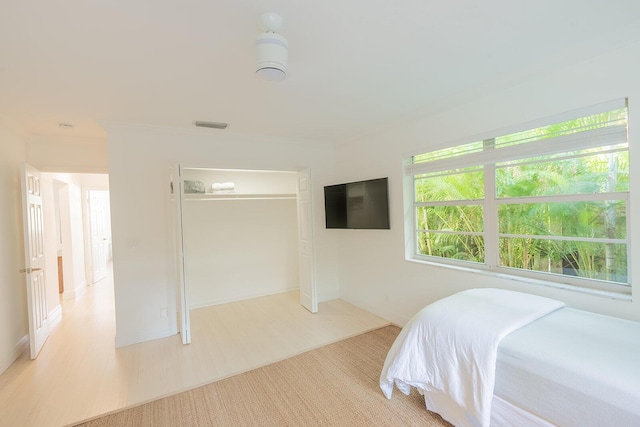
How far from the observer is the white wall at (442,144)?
1.84m

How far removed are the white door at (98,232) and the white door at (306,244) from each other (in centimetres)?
493

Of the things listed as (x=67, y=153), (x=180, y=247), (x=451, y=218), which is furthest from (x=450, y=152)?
(x=67, y=153)

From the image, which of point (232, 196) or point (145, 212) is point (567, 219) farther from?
point (145, 212)

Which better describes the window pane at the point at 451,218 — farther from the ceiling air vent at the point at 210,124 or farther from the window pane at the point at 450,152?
the ceiling air vent at the point at 210,124

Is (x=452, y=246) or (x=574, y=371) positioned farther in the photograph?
(x=452, y=246)

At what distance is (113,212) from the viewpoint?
10.4 ft

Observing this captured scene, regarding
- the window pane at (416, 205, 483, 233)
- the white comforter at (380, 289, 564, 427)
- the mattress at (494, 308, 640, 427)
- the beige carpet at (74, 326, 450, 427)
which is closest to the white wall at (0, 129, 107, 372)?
the beige carpet at (74, 326, 450, 427)

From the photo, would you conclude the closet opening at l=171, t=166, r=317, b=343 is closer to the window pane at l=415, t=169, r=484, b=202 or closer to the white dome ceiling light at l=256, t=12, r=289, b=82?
the window pane at l=415, t=169, r=484, b=202

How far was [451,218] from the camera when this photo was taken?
10.1ft

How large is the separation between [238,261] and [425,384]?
3388 millimetres

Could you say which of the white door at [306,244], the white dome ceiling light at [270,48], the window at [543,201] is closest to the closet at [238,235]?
the white door at [306,244]

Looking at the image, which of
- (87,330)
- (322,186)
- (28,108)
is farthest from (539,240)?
(87,330)

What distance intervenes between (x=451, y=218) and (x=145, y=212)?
347 cm

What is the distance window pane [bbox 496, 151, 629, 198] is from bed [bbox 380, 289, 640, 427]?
891mm
